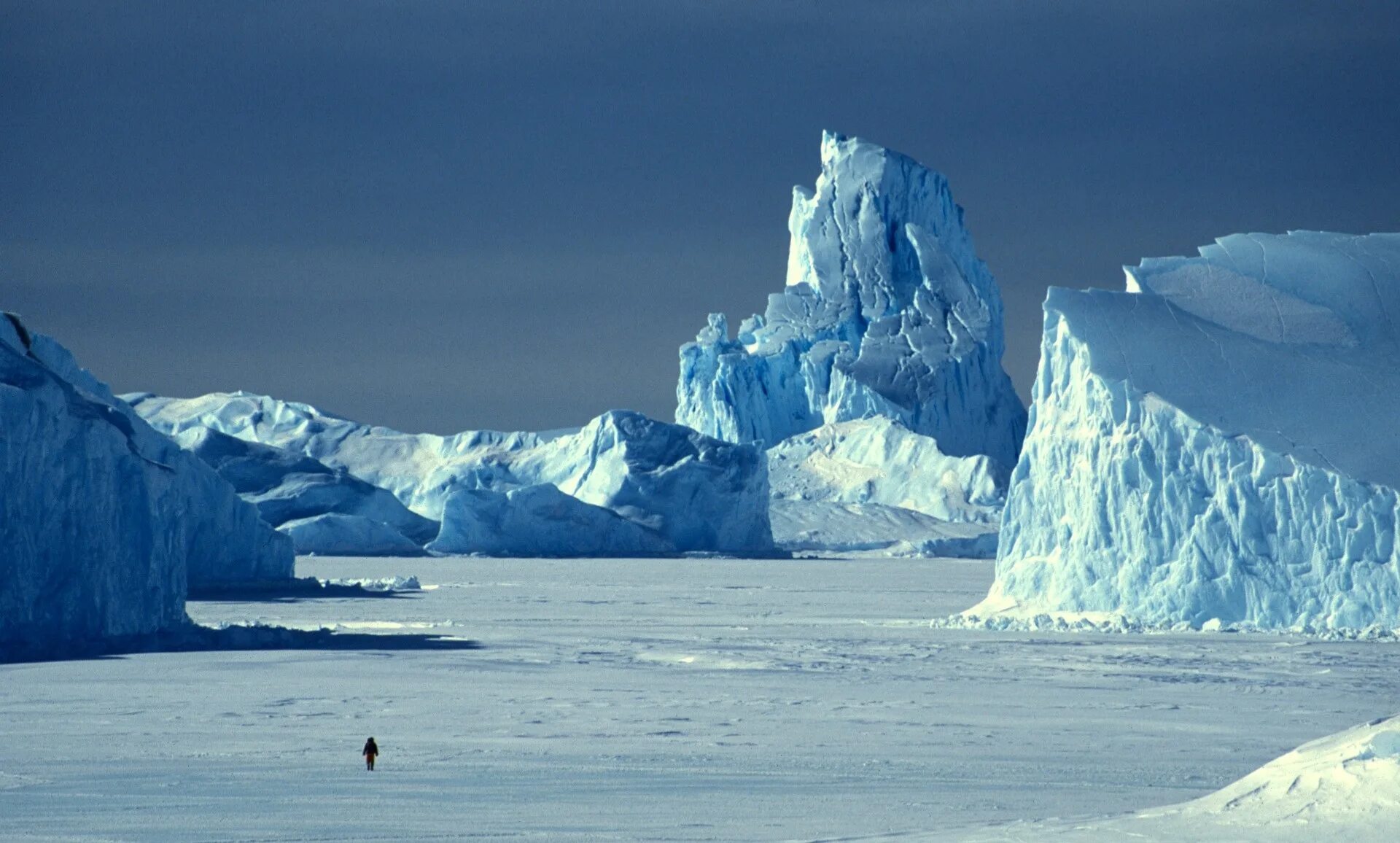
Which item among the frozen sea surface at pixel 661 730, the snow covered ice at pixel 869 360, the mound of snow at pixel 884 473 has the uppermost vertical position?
the snow covered ice at pixel 869 360

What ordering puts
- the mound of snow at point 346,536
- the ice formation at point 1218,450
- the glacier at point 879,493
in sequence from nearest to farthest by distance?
the ice formation at point 1218,450
the mound of snow at point 346,536
the glacier at point 879,493

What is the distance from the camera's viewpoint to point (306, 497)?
56.6 metres

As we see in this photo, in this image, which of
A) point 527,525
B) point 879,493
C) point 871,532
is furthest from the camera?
point 879,493

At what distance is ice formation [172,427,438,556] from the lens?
55.9 m

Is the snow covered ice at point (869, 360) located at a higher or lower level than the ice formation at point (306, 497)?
higher

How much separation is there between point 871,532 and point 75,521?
4778 centimetres

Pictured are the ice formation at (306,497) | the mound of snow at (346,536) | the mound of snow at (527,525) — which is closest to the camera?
the mound of snow at (527,525)

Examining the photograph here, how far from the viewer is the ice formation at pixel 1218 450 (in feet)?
73.8

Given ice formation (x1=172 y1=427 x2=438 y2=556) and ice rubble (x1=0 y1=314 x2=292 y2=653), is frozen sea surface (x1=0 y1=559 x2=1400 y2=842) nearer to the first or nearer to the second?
ice rubble (x1=0 y1=314 x2=292 y2=653)

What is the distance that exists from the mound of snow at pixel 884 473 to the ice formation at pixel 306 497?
53.1 ft

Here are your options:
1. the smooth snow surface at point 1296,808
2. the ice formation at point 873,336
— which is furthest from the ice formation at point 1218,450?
the ice formation at point 873,336

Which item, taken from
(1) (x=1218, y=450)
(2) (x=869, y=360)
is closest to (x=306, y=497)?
(2) (x=869, y=360)

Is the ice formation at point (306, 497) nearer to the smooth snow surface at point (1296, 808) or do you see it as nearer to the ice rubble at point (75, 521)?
the ice rubble at point (75, 521)

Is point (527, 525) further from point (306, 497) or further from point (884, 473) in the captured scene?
Result: point (884, 473)
